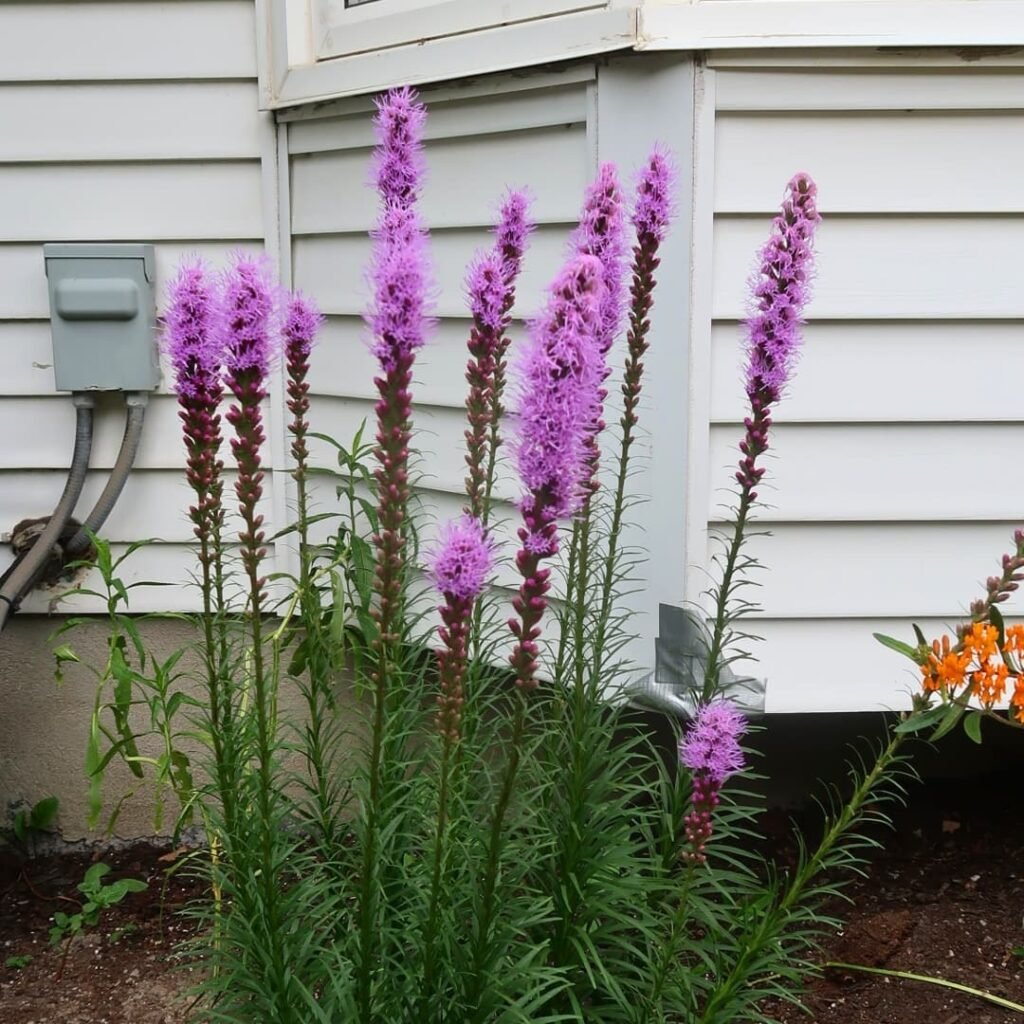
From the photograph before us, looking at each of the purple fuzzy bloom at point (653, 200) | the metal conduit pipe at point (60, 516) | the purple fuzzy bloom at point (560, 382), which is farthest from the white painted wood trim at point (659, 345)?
the metal conduit pipe at point (60, 516)

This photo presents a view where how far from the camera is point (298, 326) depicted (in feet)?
6.63

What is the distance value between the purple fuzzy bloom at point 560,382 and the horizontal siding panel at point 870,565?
4.92ft

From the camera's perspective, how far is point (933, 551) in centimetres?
287

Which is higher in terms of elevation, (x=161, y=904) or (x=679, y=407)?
(x=679, y=407)

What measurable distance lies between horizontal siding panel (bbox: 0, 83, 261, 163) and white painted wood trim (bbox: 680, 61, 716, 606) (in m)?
1.48

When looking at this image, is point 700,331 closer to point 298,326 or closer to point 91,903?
point 298,326

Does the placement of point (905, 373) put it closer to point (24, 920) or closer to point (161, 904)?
point (161, 904)

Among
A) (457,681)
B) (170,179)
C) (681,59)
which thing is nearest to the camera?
(457,681)

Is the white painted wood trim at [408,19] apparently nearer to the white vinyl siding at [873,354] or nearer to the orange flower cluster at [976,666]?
the white vinyl siding at [873,354]

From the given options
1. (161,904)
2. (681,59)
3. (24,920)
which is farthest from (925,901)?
(24,920)

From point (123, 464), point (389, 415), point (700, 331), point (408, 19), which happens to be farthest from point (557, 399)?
point (123, 464)

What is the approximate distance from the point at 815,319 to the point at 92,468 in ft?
7.27

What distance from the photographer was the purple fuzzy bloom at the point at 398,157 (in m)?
1.93

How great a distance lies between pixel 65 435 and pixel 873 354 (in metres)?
2.40
